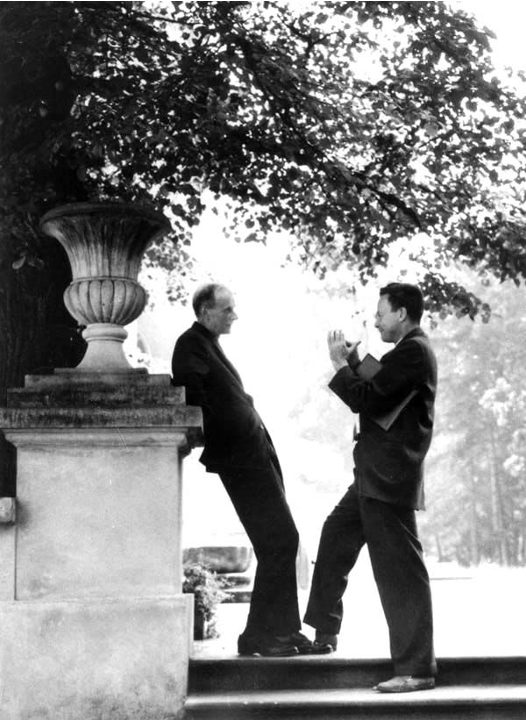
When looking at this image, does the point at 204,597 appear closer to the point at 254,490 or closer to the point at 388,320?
the point at 254,490

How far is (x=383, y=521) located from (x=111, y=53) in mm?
3998

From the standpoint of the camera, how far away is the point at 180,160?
8.30 m

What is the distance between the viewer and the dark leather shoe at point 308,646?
20.7 ft

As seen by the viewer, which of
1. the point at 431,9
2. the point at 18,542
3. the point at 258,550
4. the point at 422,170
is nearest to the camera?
the point at 18,542

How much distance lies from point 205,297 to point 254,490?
1.13m

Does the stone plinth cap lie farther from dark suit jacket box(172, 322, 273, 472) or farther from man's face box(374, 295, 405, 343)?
→ man's face box(374, 295, 405, 343)

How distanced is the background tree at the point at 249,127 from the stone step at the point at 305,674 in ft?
8.39

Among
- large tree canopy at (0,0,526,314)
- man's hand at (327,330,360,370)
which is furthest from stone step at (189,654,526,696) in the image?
large tree canopy at (0,0,526,314)

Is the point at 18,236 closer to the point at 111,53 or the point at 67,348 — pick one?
the point at 67,348

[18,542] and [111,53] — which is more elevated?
[111,53]

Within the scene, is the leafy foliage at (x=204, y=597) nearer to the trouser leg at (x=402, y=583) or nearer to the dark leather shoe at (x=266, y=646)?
the dark leather shoe at (x=266, y=646)

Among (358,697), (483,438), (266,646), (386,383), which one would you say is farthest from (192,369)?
(483,438)

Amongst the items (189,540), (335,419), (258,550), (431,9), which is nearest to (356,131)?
(431,9)

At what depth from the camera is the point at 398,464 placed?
5980mm
